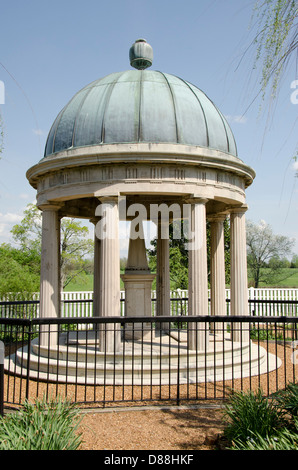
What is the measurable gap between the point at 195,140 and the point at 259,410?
694 cm

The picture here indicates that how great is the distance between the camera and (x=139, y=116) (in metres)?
9.75

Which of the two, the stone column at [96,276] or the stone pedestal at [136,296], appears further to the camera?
the stone column at [96,276]

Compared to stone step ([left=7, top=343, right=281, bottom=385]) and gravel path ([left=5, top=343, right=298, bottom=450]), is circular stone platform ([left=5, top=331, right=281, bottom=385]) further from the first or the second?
gravel path ([left=5, top=343, right=298, bottom=450])

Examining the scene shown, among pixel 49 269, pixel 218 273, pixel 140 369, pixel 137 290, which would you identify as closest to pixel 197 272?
pixel 137 290

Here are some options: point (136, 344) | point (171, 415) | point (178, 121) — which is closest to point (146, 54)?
point (178, 121)

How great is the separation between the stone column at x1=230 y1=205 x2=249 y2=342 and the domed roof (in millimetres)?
2214

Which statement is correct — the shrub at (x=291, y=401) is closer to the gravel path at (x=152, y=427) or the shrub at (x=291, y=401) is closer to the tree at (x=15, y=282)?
the gravel path at (x=152, y=427)

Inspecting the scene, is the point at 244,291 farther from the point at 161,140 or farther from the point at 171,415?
the point at 171,415

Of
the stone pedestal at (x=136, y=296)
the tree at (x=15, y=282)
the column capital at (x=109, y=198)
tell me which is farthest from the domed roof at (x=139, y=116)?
the tree at (x=15, y=282)

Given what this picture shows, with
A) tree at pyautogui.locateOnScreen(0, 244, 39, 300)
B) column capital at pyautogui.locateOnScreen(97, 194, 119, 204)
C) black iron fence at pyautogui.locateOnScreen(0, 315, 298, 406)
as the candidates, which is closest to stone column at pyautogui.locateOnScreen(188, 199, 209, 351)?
black iron fence at pyautogui.locateOnScreen(0, 315, 298, 406)

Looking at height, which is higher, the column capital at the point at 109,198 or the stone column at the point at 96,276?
the column capital at the point at 109,198

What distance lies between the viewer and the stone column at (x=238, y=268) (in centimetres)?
1139

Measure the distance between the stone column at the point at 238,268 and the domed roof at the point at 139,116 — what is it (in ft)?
7.26

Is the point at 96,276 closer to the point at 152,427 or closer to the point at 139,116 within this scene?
the point at 139,116
